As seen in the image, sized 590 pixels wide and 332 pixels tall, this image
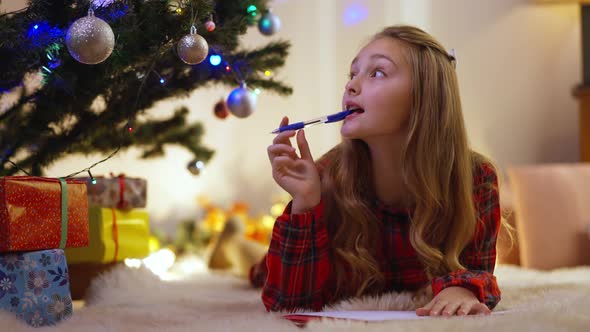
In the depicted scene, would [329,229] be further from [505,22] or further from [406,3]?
[505,22]

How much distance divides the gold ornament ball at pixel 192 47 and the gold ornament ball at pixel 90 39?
4.6 inches

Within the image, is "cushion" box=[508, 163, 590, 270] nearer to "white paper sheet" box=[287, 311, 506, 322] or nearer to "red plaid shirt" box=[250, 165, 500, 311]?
"red plaid shirt" box=[250, 165, 500, 311]

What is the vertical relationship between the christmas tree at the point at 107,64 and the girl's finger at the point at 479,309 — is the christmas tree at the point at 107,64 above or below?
above

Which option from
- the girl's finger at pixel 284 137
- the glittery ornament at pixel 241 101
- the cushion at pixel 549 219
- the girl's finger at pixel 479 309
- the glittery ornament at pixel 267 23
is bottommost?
the cushion at pixel 549 219

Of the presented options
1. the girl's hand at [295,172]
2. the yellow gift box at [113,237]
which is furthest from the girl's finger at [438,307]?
the yellow gift box at [113,237]

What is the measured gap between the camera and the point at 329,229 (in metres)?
1.11

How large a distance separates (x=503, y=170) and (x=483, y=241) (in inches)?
62.9

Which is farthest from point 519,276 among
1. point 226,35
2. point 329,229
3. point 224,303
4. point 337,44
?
point 337,44

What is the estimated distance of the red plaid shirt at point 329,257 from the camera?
1009 millimetres

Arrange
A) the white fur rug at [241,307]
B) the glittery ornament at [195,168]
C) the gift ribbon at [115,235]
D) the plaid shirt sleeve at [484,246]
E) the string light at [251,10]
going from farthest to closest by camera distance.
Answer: the glittery ornament at [195,168], the gift ribbon at [115,235], the string light at [251,10], the plaid shirt sleeve at [484,246], the white fur rug at [241,307]

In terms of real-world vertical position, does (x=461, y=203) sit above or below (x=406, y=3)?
below

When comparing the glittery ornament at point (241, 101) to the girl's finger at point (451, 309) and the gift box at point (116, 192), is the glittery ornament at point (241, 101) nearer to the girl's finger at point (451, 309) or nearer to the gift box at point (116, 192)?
the gift box at point (116, 192)

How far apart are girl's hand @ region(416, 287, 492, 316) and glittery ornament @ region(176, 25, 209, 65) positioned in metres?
0.46

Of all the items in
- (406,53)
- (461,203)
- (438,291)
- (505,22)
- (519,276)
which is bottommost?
(519,276)
